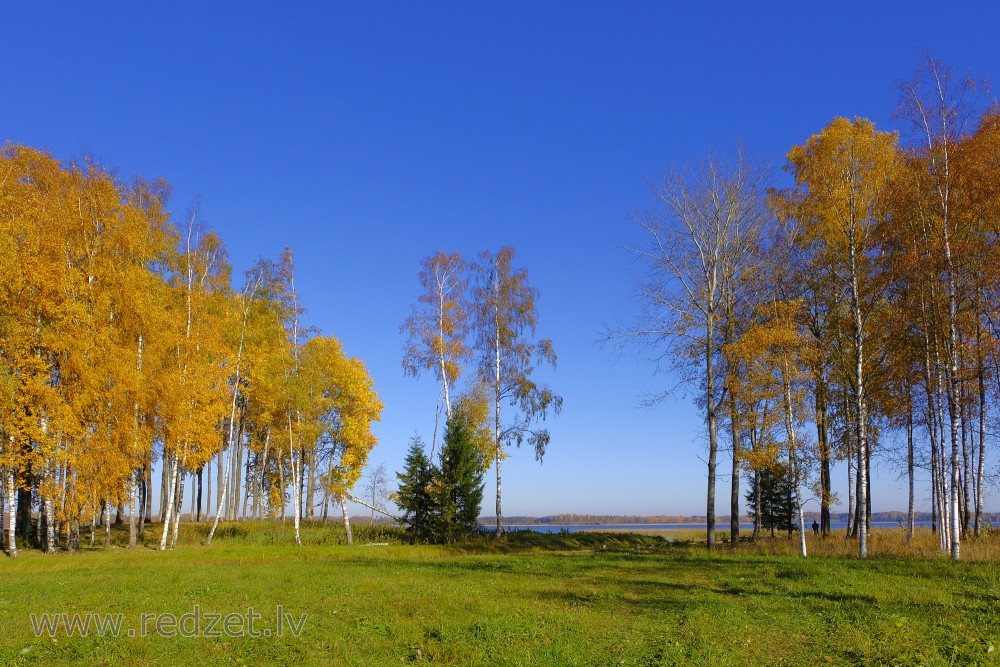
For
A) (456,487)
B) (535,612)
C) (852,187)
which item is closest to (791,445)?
(852,187)

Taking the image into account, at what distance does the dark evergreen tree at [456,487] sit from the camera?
28875 mm

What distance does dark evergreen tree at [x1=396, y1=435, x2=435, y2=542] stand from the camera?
2956 cm

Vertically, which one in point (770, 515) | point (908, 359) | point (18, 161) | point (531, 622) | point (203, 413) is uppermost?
point (18, 161)

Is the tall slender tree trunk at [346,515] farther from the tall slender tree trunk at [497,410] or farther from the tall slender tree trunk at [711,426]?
the tall slender tree trunk at [711,426]

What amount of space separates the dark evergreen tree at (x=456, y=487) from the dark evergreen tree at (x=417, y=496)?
1.44ft

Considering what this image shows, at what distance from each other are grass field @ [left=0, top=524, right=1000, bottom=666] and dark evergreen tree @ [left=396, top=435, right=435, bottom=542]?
11343 millimetres

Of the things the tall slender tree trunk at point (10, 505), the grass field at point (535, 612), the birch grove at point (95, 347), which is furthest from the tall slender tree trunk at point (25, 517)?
the grass field at point (535, 612)

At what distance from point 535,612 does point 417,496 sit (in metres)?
19.8

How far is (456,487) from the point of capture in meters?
29.1

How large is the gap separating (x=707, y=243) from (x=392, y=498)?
18.5m

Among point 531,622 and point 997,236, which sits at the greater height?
point 997,236

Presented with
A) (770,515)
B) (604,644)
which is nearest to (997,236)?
(604,644)

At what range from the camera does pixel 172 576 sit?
603 inches

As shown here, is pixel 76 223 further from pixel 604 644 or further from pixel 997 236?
pixel 997 236
